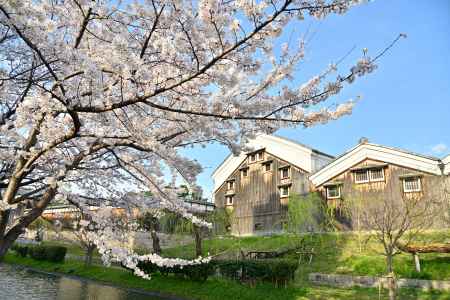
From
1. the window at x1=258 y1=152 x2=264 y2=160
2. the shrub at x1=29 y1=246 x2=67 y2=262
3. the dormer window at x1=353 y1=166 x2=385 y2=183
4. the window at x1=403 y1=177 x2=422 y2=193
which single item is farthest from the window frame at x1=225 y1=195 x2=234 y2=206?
the window at x1=403 y1=177 x2=422 y2=193

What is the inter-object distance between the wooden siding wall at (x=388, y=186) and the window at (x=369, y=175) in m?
0.17

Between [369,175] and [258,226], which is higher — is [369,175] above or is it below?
above

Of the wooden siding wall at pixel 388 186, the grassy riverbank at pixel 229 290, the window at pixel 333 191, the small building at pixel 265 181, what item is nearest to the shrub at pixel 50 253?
the grassy riverbank at pixel 229 290

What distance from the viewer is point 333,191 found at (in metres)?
20.5

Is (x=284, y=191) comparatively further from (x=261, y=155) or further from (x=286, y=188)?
(x=261, y=155)

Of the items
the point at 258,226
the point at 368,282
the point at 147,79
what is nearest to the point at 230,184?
the point at 258,226

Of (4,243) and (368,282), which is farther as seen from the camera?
(368,282)

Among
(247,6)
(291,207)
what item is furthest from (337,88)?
(291,207)

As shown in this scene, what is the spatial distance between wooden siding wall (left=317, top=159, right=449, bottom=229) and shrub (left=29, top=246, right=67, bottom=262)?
16531 millimetres

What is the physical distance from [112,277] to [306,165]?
1325cm

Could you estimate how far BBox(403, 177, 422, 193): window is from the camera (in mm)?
17280

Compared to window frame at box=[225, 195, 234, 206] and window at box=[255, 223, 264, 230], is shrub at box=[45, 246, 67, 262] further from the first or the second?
window at box=[255, 223, 264, 230]

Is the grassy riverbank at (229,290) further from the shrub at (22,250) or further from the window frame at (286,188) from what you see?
the shrub at (22,250)

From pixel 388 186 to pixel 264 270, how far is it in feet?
34.1
